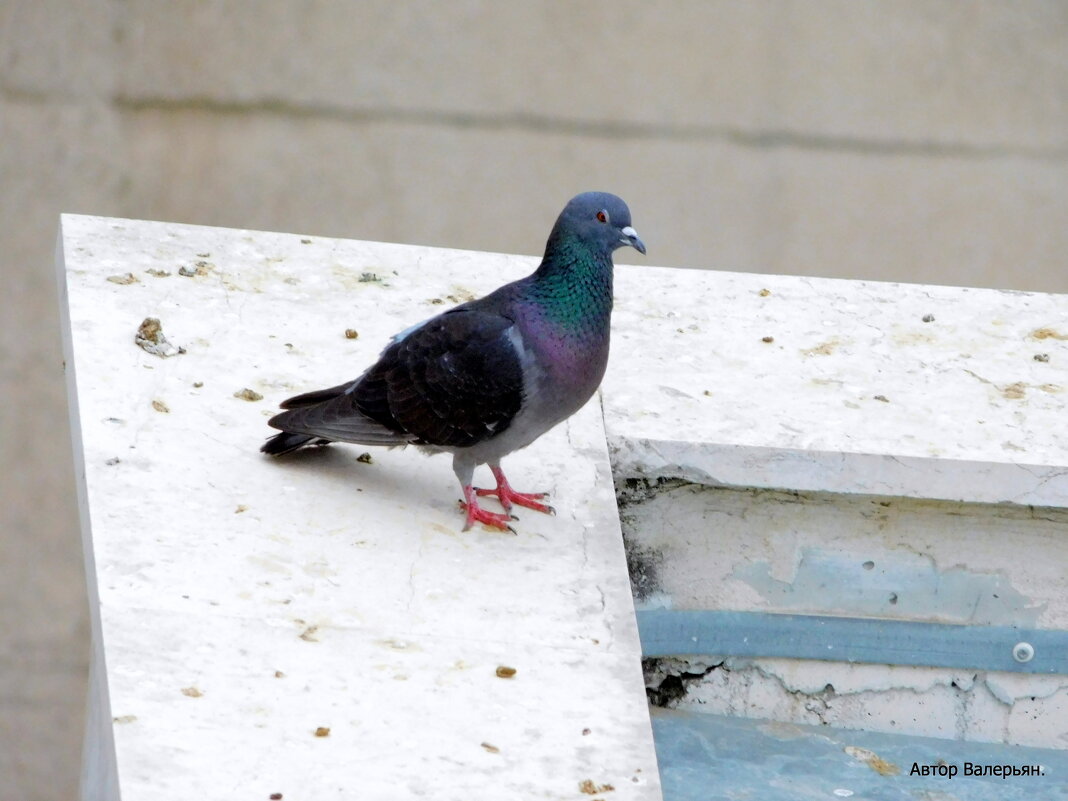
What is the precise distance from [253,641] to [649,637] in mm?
1089

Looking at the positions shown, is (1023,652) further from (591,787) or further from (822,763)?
(591,787)

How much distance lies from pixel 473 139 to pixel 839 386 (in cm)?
259

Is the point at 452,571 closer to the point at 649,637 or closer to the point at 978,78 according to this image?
the point at 649,637

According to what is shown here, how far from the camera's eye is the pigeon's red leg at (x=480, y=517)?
9.19 ft

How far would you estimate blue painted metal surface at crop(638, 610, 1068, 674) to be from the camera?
314 cm

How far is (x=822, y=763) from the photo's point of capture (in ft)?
10.0

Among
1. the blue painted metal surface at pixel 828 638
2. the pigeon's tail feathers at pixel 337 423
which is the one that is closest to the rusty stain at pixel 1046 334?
the blue painted metal surface at pixel 828 638

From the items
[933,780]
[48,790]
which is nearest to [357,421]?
[933,780]

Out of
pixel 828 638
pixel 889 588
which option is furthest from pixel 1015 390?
pixel 828 638

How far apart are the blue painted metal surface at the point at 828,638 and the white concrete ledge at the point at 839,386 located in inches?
11.9

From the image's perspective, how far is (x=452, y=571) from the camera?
2.64 metres

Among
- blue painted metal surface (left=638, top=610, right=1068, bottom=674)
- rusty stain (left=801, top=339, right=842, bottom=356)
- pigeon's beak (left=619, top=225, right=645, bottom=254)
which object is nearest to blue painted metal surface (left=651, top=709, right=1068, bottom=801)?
blue painted metal surface (left=638, top=610, right=1068, bottom=674)

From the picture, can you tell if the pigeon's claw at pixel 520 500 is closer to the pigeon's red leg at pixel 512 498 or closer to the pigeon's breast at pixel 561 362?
the pigeon's red leg at pixel 512 498

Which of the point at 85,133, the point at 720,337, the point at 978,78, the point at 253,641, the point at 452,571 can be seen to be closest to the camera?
the point at 253,641
